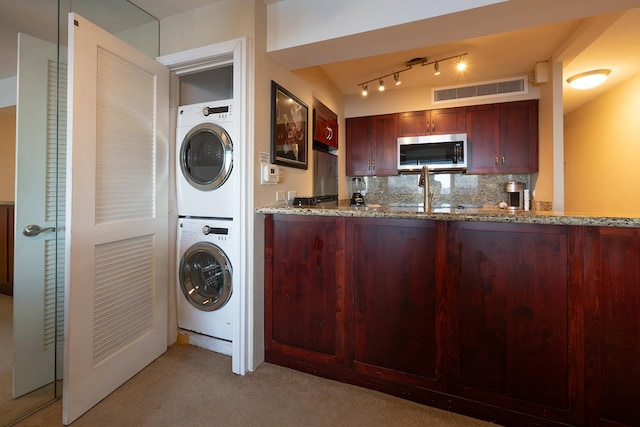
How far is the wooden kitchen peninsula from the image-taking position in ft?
4.17

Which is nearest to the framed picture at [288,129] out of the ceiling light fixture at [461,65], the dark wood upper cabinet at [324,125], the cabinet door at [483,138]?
the dark wood upper cabinet at [324,125]

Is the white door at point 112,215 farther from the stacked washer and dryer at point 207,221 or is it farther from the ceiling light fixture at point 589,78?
the ceiling light fixture at point 589,78

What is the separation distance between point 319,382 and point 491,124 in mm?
3562

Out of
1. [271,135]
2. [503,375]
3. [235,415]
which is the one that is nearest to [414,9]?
[271,135]

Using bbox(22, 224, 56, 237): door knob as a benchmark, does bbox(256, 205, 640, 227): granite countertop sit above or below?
above

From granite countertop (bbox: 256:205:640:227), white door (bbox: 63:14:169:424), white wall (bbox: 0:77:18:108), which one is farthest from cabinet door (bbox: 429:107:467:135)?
white wall (bbox: 0:77:18:108)

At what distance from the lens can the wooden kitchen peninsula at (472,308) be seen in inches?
50.1

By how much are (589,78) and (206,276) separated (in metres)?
4.30

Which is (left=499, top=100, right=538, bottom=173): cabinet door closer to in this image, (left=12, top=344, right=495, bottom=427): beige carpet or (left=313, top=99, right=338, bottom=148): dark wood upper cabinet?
(left=313, top=99, right=338, bottom=148): dark wood upper cabinet

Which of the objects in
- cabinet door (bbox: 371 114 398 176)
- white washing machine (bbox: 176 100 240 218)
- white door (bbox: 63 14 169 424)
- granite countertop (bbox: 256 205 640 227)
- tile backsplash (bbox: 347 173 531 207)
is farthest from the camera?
cabinet door (bbox: 371 114 398 176)

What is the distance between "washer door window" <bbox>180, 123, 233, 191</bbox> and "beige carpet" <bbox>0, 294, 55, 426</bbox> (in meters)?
1.46

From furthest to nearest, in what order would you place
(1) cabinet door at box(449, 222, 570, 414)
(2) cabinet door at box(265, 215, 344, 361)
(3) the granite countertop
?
(2) cabinet door at box(265, 215, 344, 361) < (1) cabinet door at box(449, 222, 570, 414) < (3) the granite countertop

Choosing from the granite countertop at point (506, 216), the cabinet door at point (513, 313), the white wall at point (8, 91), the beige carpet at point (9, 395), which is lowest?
the beige carpet at point (9, 395)

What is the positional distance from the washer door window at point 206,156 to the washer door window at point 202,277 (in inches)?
18.9
